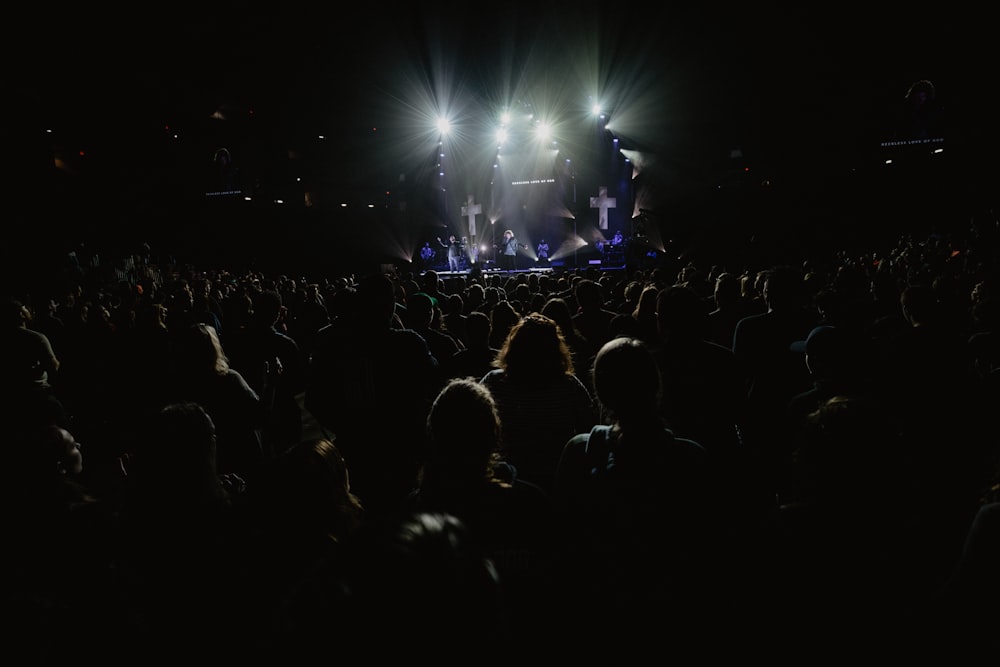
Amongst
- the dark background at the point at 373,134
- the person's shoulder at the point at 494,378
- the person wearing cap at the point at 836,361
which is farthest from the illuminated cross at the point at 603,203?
the person's shoulder at the point at 494,378

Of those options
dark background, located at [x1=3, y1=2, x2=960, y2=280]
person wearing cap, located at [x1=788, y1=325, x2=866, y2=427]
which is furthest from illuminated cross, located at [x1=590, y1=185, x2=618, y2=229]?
person wearing cap, located at [x1=788, y1=325, x2=866, y2=427]

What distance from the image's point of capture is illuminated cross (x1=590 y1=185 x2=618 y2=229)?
93.0ft

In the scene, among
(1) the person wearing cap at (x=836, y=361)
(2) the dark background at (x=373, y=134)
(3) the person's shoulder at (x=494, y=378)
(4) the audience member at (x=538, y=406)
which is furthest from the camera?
(2) the dark background at (x=373, y=134)

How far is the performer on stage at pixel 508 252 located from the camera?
2919 cm

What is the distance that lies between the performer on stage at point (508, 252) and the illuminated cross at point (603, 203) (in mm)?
4726

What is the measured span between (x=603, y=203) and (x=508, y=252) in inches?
223

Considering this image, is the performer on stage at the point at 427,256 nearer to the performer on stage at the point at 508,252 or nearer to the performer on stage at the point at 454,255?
the performer on stage at the point at 454,255

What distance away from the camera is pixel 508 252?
29.2 metres

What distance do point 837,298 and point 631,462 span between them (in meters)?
3.89

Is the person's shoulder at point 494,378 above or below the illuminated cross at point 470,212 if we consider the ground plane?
below

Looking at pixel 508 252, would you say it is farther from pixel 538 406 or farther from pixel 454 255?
pixel 538 406

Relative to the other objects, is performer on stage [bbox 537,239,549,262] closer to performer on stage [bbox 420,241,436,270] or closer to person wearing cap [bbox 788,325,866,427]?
performer on stage [bbox 420,241,436,270]

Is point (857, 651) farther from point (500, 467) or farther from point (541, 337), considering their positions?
point (541, 337)

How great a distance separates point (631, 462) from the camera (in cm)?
190
